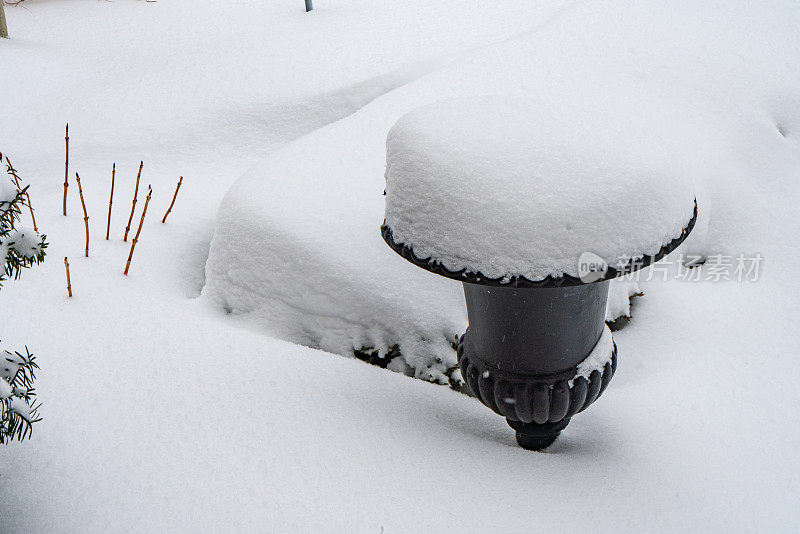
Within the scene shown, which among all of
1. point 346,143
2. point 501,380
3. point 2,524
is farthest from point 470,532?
point 346,143

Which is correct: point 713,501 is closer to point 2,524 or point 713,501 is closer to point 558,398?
point 558,398

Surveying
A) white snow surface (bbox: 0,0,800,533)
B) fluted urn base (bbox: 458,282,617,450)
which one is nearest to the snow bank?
white snow surface (bbox: 0,0,800,533)

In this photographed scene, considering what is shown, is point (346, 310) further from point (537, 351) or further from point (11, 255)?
point (11, 255)

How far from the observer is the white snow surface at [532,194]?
1.22 meters

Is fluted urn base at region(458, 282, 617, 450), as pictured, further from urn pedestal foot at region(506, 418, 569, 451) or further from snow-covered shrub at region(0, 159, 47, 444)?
snow-covered shrub at region(0, 159, 47, 444)

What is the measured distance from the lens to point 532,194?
124 cm

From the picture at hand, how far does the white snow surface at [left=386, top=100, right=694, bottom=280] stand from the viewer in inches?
48.0

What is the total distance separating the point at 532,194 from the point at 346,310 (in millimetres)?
908

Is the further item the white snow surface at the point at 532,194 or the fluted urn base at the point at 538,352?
the fluted urn base at the point at 538,352

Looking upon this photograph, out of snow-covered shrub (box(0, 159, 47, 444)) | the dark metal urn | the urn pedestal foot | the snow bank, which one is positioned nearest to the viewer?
snow-covered shrub (box(0, 159, 47, 444))

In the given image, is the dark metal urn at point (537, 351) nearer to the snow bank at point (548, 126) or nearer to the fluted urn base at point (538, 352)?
the fluted urn base at point (538, 352)

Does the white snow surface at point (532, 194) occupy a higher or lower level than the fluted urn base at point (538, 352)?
higher

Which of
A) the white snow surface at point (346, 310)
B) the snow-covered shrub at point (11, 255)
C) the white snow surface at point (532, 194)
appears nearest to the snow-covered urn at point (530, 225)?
the white snow surface at point (532, 194)

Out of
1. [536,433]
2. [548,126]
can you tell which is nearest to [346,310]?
[536,433]
